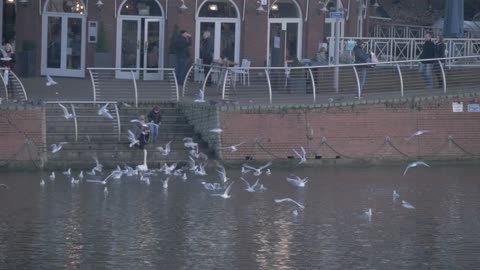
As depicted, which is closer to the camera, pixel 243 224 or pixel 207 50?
pixel 243 224

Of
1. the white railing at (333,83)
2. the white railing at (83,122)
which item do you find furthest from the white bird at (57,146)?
the white railing at (333,83)

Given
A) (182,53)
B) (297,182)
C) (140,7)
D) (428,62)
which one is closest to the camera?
(297,182)

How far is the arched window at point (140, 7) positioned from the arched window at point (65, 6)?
1341 mm

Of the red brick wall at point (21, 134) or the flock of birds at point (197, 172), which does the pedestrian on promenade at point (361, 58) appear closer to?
the flock of birds at point (197, 172)

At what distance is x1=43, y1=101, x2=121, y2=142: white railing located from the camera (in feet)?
86.1

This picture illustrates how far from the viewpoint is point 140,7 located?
1420 inches

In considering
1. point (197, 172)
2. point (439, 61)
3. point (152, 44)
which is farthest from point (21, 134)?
point (152, 44)

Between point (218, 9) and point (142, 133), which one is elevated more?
point (218, 9)

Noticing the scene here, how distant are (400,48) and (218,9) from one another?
5.89 m

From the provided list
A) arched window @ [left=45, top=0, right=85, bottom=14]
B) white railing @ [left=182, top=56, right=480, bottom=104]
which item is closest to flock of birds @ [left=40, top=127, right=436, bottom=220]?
white railing @ [left=182, top=56, right=480, bottom=104]

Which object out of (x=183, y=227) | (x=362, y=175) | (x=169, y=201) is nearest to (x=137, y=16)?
(x=362, y=175)

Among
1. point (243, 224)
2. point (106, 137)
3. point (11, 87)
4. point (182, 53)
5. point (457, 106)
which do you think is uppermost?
point (182, 53)

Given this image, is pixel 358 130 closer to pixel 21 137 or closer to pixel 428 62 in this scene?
pixel 428 62

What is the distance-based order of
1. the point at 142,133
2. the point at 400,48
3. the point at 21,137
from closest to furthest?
the point at 21,137 → the point at 142,133 → the point at 400,48
